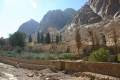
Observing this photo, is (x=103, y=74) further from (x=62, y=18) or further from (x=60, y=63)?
(x=62, y=18)

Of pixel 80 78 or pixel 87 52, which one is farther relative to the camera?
pixel 87 52

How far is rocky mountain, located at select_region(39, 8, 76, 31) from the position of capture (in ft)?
484

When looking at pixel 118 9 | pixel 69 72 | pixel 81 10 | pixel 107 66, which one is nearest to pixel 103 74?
pixel 107 66

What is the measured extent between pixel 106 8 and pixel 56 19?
5041 centimetres

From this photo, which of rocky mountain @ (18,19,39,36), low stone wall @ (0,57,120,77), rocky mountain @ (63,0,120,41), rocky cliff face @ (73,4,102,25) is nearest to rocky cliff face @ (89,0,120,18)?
rocky mountain @ (63,0,120,41)

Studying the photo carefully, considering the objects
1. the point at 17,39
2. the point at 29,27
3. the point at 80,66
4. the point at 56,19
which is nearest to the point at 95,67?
the point at 80,66

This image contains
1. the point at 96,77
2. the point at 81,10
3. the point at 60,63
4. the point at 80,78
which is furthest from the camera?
the point at 81,10

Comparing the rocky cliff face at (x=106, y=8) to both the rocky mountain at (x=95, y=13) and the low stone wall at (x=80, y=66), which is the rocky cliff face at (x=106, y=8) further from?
the low stone wall at (x=80, y=66)

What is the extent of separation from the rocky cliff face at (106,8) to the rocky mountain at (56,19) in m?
30.9

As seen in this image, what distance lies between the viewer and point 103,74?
811 inches

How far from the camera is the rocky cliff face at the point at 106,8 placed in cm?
10350

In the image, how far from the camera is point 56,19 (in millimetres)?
151875

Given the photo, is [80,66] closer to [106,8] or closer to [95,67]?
[95,67]

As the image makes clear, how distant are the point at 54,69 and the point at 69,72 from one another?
3.46 m
